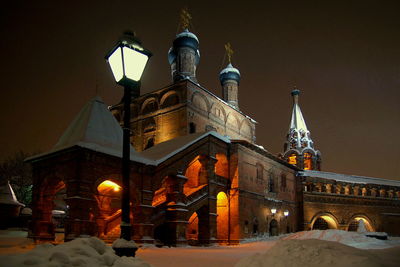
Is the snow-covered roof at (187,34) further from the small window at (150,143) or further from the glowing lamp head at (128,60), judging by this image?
the glowing lamp head at (128,60)

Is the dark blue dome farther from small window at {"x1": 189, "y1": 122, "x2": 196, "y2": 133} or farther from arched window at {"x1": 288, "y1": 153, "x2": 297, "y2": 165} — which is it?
small window at {"x1": 189, "y1": 122, "x2": 196, "y2": 133}

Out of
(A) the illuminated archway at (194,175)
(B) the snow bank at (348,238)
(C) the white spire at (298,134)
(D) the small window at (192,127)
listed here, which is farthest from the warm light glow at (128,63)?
(C) the white spire at (298,134)

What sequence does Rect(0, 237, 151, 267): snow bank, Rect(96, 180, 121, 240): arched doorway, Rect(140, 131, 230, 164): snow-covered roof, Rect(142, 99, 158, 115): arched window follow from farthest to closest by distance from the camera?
Rect(142, 99, 158, 115): arched window, Rect(140, 131, 230, 164): snow-covered roof, Rect(96, 180, 121, 240): arched doorway, Rect(0, 237, 151, 267): snow bank

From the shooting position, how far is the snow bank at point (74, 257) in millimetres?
4176

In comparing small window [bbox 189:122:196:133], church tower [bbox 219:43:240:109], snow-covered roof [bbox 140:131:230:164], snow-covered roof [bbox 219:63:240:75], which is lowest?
snow-covered roof [bbox 140:131:230:164]

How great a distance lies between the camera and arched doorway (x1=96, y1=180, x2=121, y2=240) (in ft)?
59.8

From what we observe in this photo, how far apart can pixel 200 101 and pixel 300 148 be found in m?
16.9

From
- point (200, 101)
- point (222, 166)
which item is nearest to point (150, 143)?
point (200, 101)

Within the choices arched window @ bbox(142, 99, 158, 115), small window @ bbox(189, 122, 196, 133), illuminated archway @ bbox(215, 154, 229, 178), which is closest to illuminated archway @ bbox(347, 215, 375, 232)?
small window @ bbox(189, 122, 196, 133)

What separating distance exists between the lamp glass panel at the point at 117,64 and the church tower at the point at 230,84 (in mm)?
32455

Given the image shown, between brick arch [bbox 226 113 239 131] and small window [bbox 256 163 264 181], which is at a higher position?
brick arch [bbox 226 113 239 131]

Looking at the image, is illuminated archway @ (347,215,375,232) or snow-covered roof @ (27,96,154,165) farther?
illuminated archway @ (347,215,375,232)

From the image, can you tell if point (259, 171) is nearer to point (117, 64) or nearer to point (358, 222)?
point (358, 222)

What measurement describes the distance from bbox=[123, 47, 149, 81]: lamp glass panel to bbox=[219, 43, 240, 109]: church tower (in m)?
32.5
